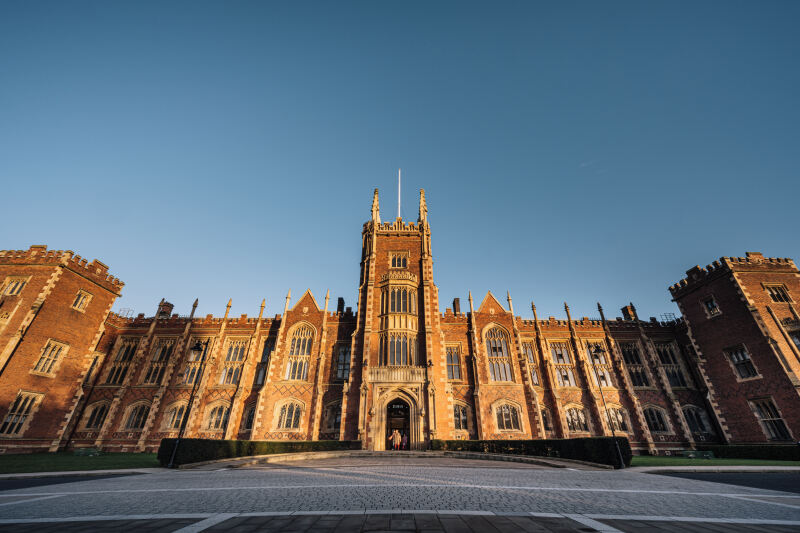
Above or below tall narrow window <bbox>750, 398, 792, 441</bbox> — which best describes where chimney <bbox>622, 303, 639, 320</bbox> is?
above

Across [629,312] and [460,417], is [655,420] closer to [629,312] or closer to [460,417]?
[629,312]

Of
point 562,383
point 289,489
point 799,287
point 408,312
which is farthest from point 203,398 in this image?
point 799,287

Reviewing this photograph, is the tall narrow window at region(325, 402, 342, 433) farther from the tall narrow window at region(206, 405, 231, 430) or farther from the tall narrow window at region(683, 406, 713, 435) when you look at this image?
the tall narrow window at region(683, 406, 713, 435)

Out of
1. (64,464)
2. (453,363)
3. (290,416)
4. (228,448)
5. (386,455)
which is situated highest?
(453,363)

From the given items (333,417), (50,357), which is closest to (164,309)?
(50,357)

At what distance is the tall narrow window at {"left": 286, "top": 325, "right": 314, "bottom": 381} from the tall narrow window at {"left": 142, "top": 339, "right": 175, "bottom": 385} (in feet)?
41.9

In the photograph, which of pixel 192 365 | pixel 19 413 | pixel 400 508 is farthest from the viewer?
Answer: pixel 192 365

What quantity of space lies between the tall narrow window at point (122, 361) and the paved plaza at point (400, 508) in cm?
2879

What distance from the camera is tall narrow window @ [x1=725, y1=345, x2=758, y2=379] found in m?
24.5

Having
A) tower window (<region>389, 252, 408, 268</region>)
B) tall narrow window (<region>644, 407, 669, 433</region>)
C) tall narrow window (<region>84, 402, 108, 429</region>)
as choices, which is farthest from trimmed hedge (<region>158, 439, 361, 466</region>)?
tall narrow window (<region>644, 407, 669, 433</region>)

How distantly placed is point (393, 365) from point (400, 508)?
848 inches

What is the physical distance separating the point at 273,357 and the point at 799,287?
45647 millimetres

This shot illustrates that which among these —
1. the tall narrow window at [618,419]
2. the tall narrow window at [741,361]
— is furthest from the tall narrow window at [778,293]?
the tall narrow window at [618,419]

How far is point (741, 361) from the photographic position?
2509cm
